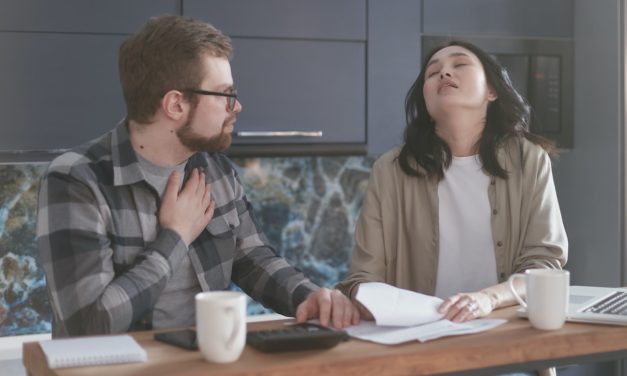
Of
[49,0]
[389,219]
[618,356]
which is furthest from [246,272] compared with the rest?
[49,0]

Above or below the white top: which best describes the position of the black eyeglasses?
above

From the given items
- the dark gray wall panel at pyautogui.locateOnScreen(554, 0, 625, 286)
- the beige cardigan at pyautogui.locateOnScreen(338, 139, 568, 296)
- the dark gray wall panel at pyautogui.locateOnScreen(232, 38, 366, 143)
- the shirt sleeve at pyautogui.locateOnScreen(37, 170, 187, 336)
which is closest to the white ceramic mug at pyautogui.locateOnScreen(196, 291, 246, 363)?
the shirt sleeve at pyautogui.locateOnScreen(37, 170, 187, 336)

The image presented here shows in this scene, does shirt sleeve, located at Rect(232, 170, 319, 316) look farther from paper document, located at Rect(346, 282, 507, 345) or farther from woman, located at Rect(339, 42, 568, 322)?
paper document, located at Rect(346, 282, 507, 345)

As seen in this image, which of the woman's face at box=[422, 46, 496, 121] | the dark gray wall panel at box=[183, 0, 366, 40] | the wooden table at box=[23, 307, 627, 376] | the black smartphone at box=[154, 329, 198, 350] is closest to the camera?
the wooden table at box=[23, 307, 627, 376]

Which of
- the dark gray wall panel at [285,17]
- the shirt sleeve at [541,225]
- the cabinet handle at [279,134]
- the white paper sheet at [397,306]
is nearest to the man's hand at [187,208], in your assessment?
the white paper sheet at [397,306]

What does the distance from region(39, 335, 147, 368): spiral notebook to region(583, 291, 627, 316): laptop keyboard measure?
0.92 meters

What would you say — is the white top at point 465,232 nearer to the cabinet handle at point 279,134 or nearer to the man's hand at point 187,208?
the man's hand at point 187,208

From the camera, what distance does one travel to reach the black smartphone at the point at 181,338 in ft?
4.99

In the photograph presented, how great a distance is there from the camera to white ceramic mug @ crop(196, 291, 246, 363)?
55.5 inches

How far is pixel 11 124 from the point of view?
2.73 metres

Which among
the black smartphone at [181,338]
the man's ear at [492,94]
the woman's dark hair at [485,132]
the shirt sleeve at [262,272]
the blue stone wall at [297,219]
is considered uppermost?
the man's ear at [492,94]

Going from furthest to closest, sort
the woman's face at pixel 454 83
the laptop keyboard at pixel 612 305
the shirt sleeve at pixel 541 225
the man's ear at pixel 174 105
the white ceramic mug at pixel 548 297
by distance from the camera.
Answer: the woman's face at pixel 454 83 < the shirt sleeve at pixel 541 225 < the man's ear at pixel 174 105 < the laptop keyboard at pixel 612 305 < the white ceramic mug at pixel 548 297

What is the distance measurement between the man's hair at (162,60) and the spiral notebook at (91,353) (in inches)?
28.6

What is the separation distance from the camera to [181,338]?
5.13 ft
